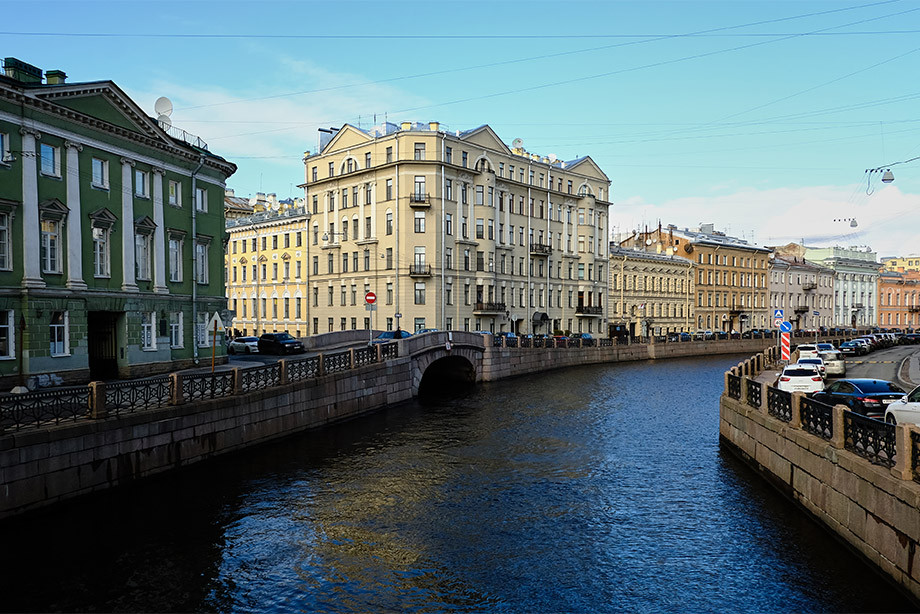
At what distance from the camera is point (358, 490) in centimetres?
1812

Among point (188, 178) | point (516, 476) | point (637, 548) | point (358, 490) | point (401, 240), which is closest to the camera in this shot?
point (637, 548)

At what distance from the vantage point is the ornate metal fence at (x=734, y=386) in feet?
72.3

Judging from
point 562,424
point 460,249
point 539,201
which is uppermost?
point 539,201

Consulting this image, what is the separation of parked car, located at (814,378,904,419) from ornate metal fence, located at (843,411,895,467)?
682 centimetres

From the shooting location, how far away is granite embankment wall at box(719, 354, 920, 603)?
1021cm

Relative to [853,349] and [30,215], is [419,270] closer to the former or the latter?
[30,215]

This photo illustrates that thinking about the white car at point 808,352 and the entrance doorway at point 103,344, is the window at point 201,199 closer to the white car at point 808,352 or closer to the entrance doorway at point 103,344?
the entrance doorway at point 103,344

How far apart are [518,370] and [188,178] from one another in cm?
2531

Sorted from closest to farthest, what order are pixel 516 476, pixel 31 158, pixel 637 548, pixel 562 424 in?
pixel 637 548 → pixel 516 476 → pixel 31 158 → pixel 562 424

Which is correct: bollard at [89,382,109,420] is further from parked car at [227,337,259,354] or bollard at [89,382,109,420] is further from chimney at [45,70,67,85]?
parked car at [227,337,259,354]

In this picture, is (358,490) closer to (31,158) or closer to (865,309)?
(31,158)

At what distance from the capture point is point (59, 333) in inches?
994

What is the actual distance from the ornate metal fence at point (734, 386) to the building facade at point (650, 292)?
5361cm

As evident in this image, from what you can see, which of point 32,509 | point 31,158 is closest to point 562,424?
point 32,509
